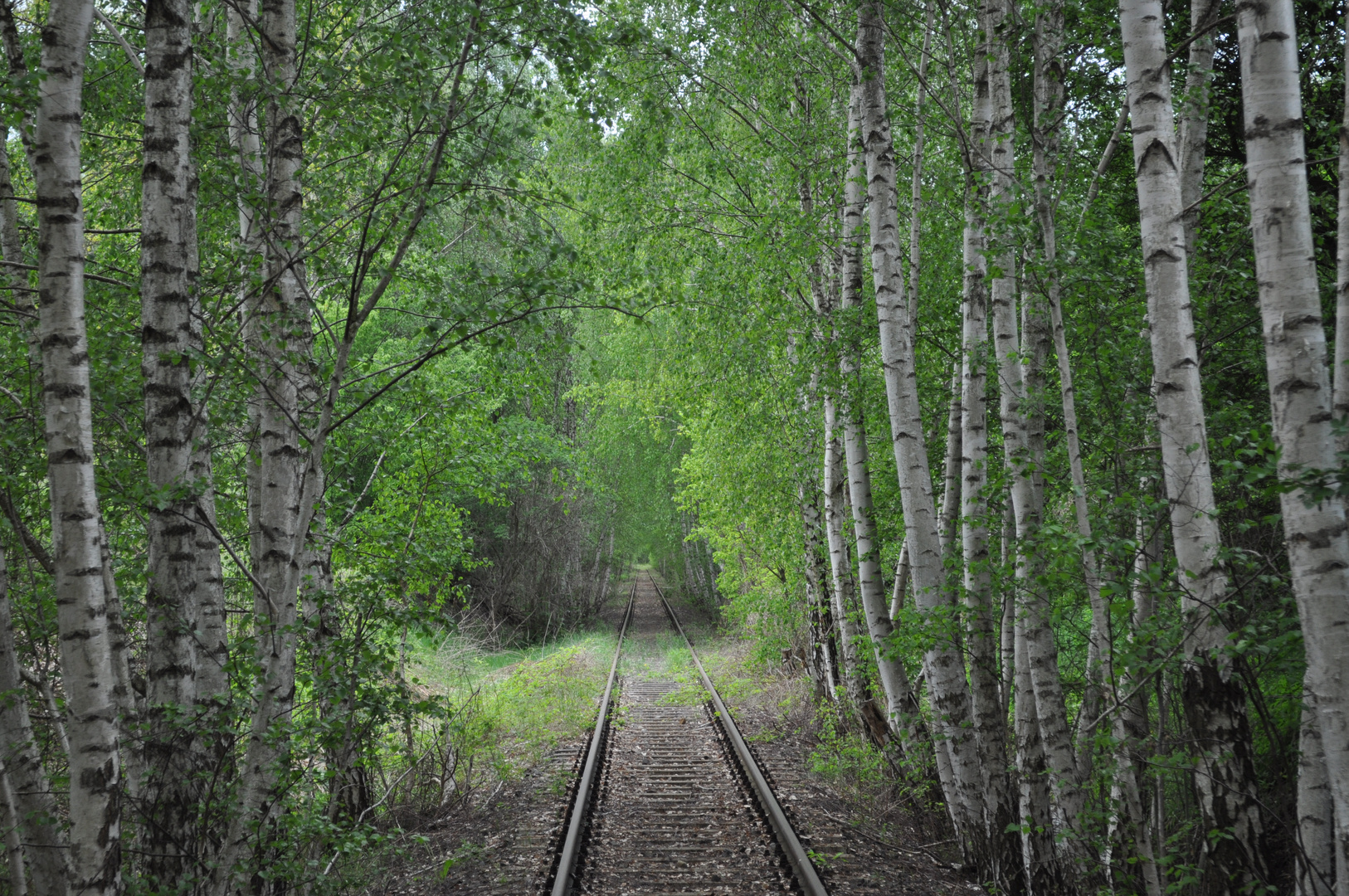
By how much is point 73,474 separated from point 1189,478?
450 centimetres

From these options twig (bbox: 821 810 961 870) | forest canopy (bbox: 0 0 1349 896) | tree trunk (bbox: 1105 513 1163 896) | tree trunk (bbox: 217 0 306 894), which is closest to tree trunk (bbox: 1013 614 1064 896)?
forest canopy (bbox: 0 0 1349 896)

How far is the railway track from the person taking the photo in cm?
610

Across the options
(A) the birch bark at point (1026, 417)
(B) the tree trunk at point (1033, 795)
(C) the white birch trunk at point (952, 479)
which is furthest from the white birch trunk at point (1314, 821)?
(C) the white birch trunk at point (952, 479)

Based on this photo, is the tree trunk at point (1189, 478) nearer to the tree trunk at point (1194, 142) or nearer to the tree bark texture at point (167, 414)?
the tree trunk at point (1194, 142)

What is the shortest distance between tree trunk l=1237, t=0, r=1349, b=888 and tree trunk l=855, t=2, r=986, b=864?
340 cm

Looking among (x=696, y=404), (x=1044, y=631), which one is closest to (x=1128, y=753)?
(x=1044, y=631)

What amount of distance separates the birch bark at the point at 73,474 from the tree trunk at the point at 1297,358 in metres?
4.28

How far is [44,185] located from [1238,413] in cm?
556

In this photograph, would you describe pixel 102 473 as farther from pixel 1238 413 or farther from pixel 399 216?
pixel 1238 413

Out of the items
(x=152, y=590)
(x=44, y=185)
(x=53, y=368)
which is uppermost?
(x=44, y=185)

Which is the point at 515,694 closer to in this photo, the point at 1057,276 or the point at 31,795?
the point at 31,795

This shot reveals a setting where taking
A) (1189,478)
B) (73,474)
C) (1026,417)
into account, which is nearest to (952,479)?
(1026,417)

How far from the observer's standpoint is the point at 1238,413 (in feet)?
14.1

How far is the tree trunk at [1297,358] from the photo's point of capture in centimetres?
282
